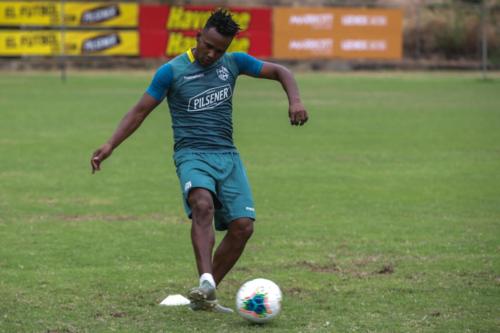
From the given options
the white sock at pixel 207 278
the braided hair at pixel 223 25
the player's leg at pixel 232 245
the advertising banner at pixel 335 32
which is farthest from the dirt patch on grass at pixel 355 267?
the advertising banner at pixel 335 32

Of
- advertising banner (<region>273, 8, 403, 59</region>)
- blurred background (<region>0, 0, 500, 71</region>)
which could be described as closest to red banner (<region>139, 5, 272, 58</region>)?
blurred background (<region>0, 0, 500, 71</region>)

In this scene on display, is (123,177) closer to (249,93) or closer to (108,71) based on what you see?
A: (249,93)

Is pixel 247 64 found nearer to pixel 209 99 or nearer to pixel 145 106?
pixel 209 99

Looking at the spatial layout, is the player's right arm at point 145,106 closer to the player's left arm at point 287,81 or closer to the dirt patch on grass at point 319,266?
the player's left arm at point 287,81

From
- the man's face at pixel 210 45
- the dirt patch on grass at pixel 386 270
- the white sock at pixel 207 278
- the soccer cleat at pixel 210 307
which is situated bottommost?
the dirt patch on grass at pixel 386 270

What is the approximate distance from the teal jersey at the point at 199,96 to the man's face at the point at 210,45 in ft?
0.44

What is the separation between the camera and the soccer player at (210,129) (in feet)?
23.7

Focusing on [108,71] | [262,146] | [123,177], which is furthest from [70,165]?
[108,71]

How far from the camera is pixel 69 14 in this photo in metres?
38.3

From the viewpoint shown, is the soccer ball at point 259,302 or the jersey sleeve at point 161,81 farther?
the jersey sleeve at point 161,81

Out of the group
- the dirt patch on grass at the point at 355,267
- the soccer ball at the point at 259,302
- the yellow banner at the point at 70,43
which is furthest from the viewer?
the yellow banner at the point at 70,43

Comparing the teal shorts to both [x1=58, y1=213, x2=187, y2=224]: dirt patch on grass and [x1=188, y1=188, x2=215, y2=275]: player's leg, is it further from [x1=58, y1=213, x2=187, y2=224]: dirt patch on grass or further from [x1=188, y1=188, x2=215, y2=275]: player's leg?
[x1=58, y1=213, x2=187, y2=224]: dirt patch on grass

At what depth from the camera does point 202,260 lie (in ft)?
23.2

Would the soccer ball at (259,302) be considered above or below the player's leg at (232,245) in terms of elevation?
below
